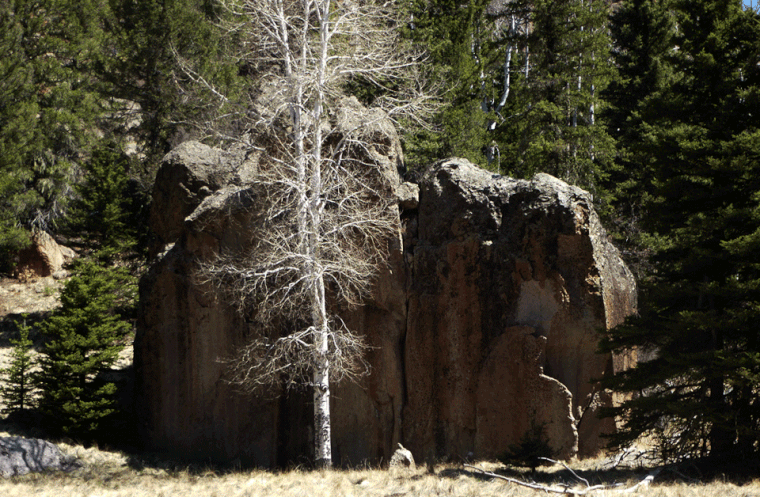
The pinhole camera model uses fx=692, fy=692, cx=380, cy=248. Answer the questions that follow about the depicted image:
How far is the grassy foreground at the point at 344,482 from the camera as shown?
10.3 m

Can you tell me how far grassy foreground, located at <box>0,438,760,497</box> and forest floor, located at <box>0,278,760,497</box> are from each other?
13mm

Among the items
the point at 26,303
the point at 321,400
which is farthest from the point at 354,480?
the point at 26,303

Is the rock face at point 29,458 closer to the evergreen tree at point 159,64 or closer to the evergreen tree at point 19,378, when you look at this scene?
the evergreen tree at point 19,378

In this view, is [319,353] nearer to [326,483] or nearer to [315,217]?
[326,483]

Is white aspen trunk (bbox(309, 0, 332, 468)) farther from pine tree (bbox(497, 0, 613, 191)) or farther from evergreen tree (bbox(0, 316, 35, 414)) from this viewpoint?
pine tree (bbox(497, 0, 613, 191))

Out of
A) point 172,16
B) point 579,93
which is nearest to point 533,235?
point 579,93

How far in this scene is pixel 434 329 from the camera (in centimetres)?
1454

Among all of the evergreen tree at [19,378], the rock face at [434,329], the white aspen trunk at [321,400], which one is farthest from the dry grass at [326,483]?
the evergreen tree at [19,378]

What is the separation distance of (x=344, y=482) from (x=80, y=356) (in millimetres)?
7973

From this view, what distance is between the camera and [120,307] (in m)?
21.5

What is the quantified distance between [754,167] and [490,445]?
7.07 meters

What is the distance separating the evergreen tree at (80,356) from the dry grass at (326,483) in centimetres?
169

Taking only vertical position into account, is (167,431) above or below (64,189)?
below

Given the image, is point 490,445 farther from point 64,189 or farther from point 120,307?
point 64,189
